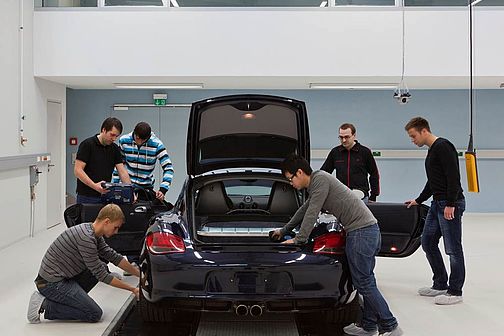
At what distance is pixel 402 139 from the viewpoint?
1047 cm

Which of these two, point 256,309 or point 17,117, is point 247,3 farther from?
point 256,309

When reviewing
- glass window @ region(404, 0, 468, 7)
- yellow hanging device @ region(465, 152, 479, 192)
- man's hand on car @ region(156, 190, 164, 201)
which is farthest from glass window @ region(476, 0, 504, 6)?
man's hand on car @ region(156, 190, 164, 201)

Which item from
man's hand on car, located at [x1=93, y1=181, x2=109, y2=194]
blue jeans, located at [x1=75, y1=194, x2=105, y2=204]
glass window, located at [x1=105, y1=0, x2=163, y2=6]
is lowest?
blue jeans, located at [x1=75, y1=194, x2=105, y2=204]

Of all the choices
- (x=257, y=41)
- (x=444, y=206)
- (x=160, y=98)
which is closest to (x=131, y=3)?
(x=257, y=41)

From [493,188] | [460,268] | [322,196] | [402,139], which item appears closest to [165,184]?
[322,196]

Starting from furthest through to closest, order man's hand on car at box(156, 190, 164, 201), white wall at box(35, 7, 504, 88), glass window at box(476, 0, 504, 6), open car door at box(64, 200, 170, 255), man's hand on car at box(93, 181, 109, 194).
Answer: glass window at box(476, 0, 504, 6) < white wall at box(35, 7, 504, 88) < man's hand on car at box(156, 190, 164, 201) < man's hand on car at box(93, 181, 109, 194) < open car door at box(64, 200, 170, 255)

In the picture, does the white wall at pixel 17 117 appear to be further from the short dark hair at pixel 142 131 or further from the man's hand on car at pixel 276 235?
the man's hand on car at pixel 276 235

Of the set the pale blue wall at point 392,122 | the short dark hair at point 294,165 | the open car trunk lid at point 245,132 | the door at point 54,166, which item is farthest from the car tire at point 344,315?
the pale blue wall at point 392,122

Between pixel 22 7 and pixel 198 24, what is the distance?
217 cm

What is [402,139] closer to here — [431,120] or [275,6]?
[431,120]

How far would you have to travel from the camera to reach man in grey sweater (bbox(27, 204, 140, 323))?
158 inches

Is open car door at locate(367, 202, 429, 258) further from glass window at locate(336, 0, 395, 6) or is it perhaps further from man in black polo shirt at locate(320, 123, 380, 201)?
glass window at locate(336, 0, 395, 6)

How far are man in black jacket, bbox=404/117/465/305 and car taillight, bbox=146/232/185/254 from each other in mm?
2116

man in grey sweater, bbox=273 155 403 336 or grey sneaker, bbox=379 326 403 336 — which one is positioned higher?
man in grey sweater, bbox=273 155 403 336
